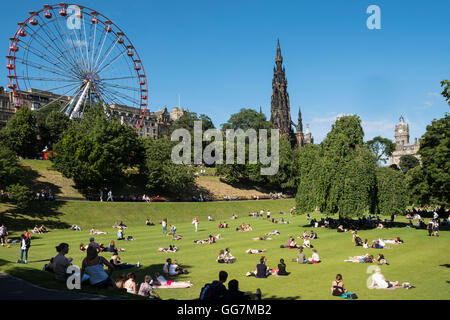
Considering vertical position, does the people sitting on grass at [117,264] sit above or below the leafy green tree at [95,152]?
below

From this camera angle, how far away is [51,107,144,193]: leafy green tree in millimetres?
52219

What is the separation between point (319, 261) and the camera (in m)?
21.9

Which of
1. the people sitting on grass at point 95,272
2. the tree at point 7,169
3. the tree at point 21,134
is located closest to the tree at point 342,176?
the people sitting on grass at point 95,272

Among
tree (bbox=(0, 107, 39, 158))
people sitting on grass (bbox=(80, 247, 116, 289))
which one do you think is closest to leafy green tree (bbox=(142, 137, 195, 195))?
tree (bbox=(0, 107, 39, 158))

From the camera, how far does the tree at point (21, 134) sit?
63562mm

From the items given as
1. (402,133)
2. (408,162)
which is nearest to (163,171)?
(408,162)

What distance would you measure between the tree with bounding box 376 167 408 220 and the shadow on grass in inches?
1376

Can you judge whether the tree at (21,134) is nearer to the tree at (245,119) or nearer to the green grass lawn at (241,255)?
the green grass lawn at (241,255)

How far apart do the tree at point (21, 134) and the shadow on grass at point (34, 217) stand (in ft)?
84.7

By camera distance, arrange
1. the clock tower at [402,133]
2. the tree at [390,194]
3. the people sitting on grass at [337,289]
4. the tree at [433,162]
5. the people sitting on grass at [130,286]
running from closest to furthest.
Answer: the people sitting on grass at [130,286] < the people sitting on grass at [337,289] < the tree at [433,162] < the tree at [390,194] < the clock tower at [402,133]

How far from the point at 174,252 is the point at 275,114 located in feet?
374

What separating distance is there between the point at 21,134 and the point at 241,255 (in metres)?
55.7

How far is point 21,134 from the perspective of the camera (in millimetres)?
64125
